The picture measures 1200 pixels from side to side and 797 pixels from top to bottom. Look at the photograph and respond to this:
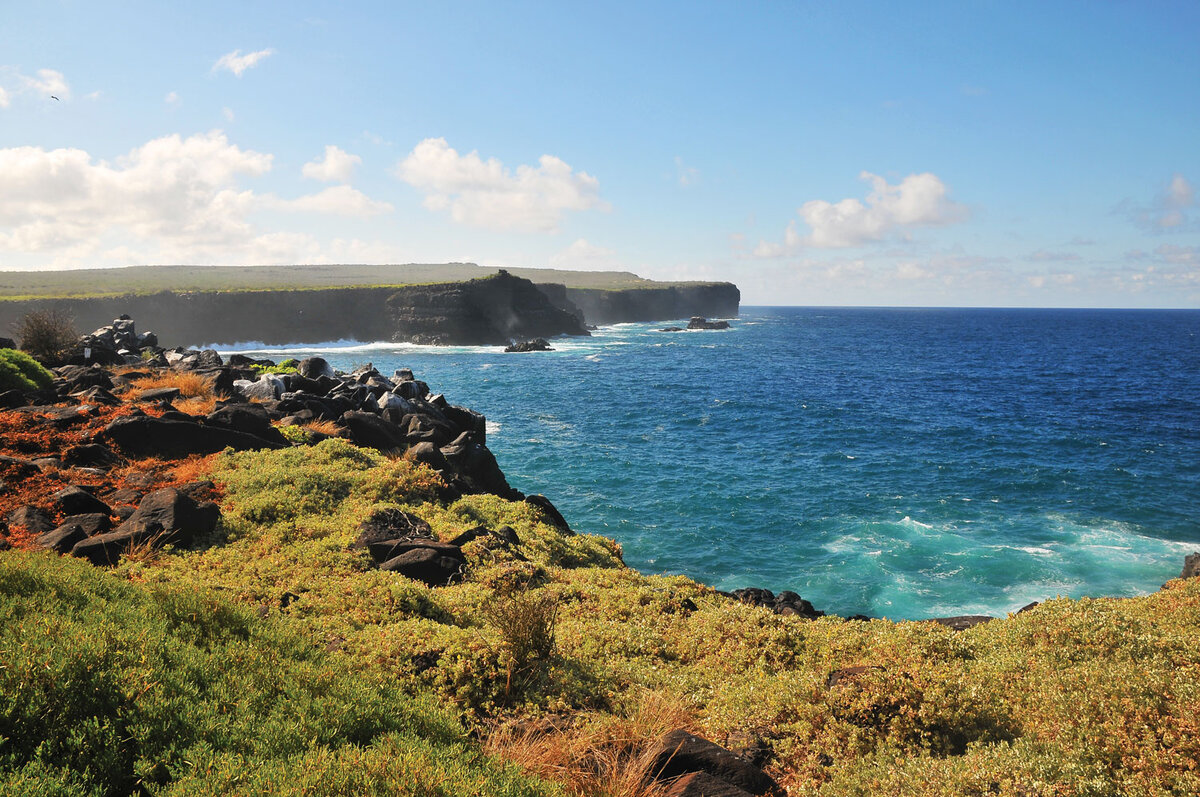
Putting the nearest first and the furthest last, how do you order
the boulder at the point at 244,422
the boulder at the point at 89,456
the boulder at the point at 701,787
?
the boulder at the point at 701,787
the boulder at the point at 89,456
the boulder at the point at 244,422

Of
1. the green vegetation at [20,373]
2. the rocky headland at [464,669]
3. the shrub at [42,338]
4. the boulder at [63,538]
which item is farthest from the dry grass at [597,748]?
the shrub at [42,338]

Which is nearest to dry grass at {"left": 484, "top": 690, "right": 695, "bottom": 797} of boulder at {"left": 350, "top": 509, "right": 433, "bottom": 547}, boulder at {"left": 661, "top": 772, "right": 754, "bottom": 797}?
boulder at {"left": 661, "top": 772, "right": 754, "bottom": 797}

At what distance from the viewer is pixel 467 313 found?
122688mm

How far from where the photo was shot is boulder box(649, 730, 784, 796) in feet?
20.3

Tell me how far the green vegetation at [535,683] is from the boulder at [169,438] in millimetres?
5818

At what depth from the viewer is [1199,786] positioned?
5.48 m

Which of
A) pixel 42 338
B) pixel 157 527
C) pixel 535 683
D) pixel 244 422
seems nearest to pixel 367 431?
pixel 244 422

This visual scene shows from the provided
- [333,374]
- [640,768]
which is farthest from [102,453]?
[333,374]

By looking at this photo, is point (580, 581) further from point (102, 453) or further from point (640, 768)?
point (102, 453)

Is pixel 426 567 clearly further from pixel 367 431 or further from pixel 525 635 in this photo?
pixel 367 431

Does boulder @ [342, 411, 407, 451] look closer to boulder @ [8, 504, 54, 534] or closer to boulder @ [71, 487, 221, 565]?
boulder @ [71, 487, 221, 565]

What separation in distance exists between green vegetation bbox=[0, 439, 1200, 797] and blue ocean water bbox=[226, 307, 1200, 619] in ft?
40.5

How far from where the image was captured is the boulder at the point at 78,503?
37.2 ft

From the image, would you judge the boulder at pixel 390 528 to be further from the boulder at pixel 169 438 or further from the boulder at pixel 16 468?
the boulder at pixel 16 468
